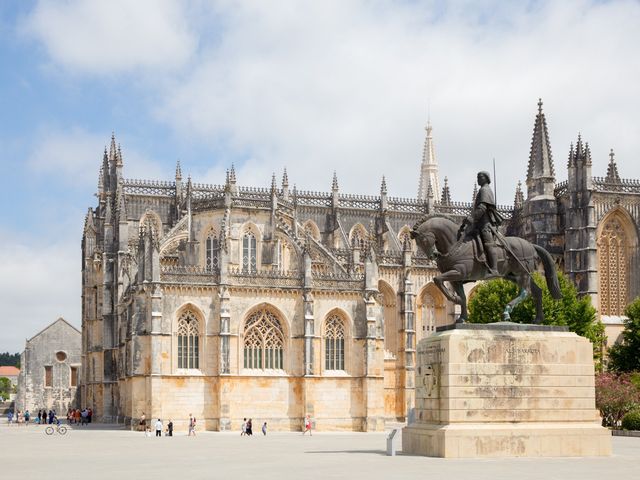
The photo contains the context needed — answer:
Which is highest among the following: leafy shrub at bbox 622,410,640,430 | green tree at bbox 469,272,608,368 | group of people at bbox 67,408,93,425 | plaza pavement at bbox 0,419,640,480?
green tree at bbox 469,272,608,368

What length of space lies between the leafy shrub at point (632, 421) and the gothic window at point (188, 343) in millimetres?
21606

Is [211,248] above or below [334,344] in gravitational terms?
above

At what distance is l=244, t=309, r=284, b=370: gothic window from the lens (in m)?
57.9

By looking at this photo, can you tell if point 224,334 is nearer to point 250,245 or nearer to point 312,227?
point 250,245

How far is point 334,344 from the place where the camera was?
5959 cm

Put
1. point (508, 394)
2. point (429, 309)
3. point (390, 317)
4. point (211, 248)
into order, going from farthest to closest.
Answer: point (429, 309), point (390, 317), point (211, 248), point (508, 394)

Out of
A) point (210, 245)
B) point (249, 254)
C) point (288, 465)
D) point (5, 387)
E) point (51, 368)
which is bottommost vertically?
point (5, 387)

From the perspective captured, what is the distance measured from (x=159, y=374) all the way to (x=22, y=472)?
2992 centimetres

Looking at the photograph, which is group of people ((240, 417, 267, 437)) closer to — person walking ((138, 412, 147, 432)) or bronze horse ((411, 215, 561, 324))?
person walking ((138, 412, 147, 432))

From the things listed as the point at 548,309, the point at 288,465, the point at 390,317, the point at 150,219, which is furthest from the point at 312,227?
the point at 288,465

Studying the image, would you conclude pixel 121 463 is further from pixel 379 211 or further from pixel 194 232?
pixel 379 211

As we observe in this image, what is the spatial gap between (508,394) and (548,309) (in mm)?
34714

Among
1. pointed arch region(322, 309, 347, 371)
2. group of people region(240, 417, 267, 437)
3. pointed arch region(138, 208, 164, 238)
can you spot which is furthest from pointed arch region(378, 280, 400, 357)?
group of people region(240, 417, 267, 437)

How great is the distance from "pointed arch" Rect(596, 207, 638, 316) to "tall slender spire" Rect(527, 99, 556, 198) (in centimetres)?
508
